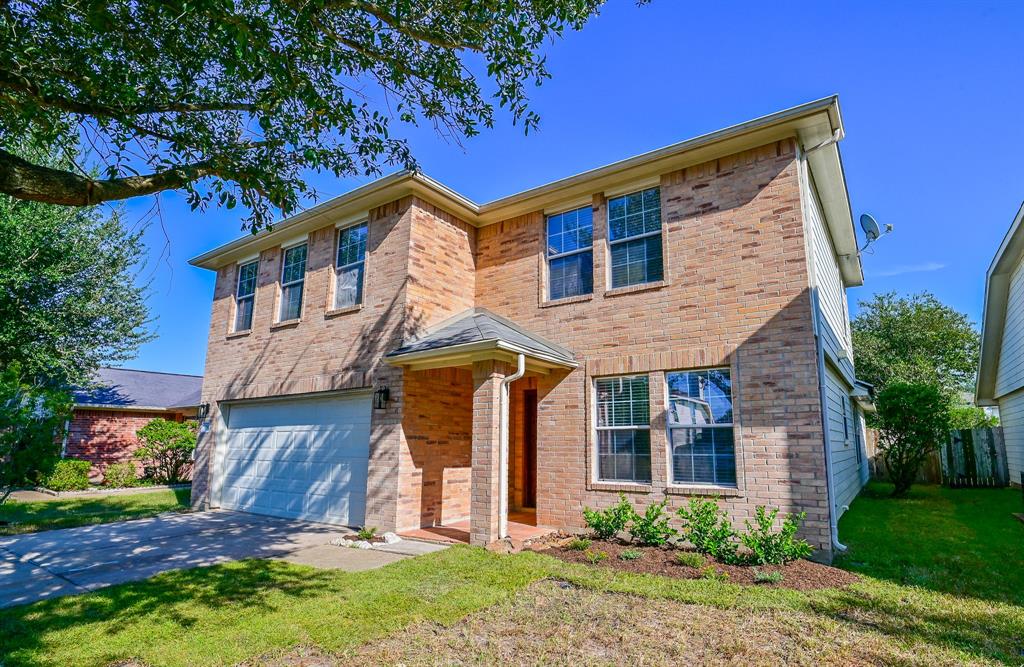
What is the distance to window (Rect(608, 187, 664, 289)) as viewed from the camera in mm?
8571

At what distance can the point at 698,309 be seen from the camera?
7.92 m

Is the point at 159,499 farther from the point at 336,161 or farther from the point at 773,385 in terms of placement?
the point at 773,385

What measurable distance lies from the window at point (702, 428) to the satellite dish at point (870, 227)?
619 cm

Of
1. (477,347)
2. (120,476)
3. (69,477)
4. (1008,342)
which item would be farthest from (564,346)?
(120,476)

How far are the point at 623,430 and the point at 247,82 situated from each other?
6.92 m

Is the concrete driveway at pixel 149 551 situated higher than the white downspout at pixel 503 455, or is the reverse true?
the white downspout at pixel 503 455

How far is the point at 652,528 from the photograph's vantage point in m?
7.36

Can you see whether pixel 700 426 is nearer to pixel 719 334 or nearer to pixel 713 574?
pixel 719 334

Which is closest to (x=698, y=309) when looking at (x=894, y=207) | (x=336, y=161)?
(x=336, y=161)

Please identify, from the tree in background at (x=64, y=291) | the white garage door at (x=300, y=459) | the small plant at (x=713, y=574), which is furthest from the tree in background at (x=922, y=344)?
the tree in background at (x=64, y=291)

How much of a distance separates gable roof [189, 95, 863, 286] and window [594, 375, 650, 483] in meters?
3.33

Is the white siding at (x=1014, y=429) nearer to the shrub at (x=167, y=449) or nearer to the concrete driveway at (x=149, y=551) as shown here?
the concrete driveway at (x=149, y=551)

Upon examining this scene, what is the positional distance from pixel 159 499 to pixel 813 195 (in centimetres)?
1662

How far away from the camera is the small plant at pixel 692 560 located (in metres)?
6.39
